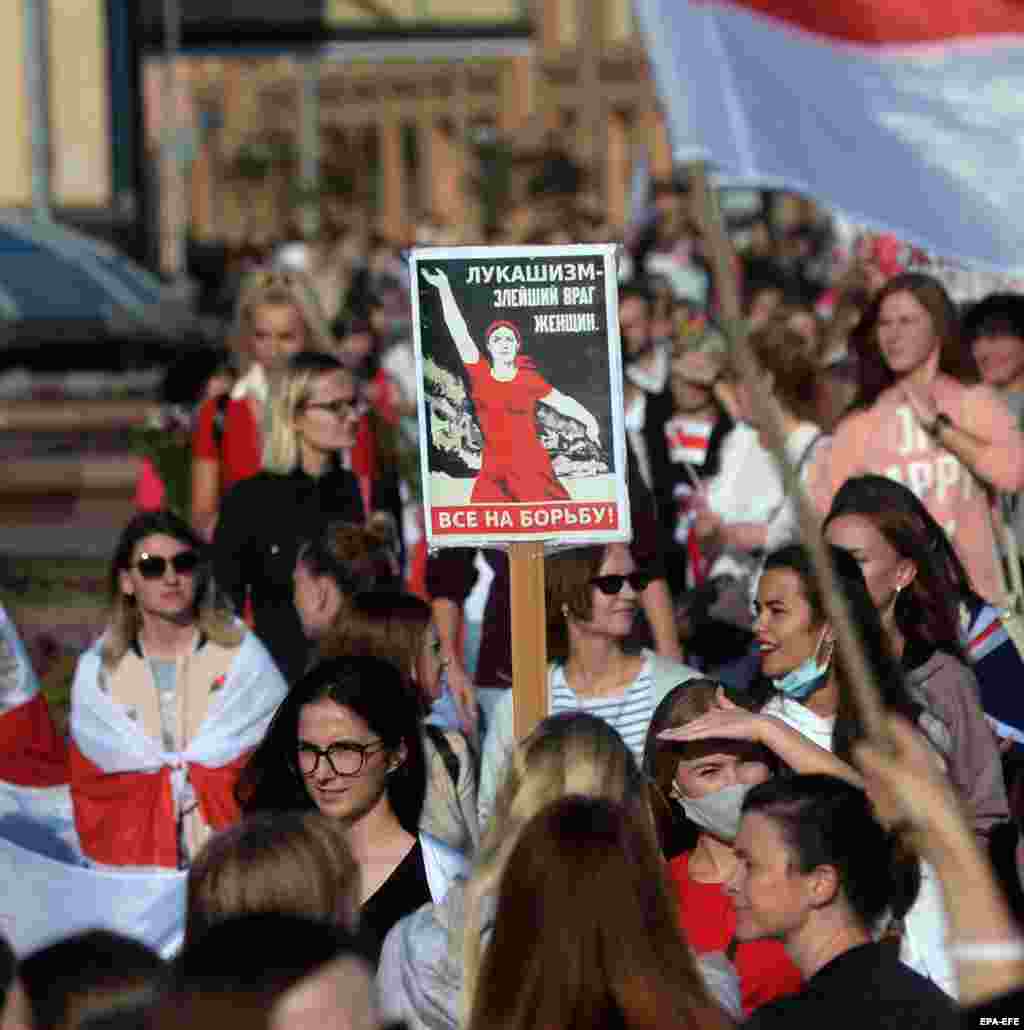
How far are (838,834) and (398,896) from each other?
1278mm

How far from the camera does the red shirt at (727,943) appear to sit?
16.7 ft

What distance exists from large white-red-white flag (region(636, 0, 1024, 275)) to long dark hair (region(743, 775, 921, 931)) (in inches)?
59.1

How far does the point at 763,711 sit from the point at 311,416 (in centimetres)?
262

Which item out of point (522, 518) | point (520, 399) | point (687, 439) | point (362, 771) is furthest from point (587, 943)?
point (687, 439)

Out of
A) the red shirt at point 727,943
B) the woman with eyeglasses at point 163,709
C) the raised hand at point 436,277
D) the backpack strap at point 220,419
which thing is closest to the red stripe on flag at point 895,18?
the raised hand at point 436,277

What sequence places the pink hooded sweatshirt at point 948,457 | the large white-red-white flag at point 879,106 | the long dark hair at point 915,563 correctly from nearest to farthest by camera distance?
the large white-red-white flag at point 879,106
the long dark hair at point 915,563
the pink hooded sweatshirt at point 948,457

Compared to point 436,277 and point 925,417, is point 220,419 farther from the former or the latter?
point 436,277

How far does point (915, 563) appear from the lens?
6566 mm

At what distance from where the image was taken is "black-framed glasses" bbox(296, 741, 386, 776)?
221 inches

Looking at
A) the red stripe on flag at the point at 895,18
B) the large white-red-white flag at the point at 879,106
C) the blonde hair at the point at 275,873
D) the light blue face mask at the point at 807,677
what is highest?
the red stripe on flag at the point at 895,18

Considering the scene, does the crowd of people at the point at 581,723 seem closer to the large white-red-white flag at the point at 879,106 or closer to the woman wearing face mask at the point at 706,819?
the woman wearing face mask at the point at 706,819

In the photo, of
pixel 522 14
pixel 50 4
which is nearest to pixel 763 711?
pixel 50 4

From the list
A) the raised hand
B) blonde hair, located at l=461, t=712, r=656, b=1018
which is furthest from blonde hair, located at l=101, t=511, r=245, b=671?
blonde hair, located at l=461, t=712, r=656, b=1018

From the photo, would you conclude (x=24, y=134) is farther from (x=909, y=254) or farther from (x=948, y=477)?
(x=948, y=477)
